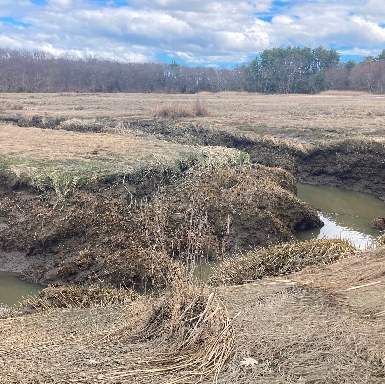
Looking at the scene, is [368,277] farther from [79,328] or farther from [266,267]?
[79,328]

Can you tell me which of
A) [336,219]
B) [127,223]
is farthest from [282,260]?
[336,219]

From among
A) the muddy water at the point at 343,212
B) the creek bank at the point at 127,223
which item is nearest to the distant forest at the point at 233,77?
the muddy water at the point at 343,212

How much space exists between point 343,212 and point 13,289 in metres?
12.0

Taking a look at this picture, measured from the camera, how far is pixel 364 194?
21.0 metres

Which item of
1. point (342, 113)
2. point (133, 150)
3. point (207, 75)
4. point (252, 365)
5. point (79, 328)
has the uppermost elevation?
point (207, 75)

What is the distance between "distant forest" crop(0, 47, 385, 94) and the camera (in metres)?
63.0

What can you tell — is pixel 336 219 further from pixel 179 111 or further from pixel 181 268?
pixel 179 111

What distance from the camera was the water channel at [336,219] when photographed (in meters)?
11.8

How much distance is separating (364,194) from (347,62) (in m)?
52.7

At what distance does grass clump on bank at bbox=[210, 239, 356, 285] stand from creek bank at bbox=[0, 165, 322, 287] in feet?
2.45

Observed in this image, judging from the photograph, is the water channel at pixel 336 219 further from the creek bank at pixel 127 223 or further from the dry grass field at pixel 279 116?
the dry grass field at pixel 279 116

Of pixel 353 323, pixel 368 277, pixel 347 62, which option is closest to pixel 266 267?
pixel 368 277

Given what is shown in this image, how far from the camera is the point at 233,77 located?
76.2m

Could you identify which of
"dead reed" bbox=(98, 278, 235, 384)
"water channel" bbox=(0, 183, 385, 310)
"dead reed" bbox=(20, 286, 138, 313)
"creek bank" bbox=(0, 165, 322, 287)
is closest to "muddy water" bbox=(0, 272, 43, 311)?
"water channel" bbox=(0, 183, 385, 310)
